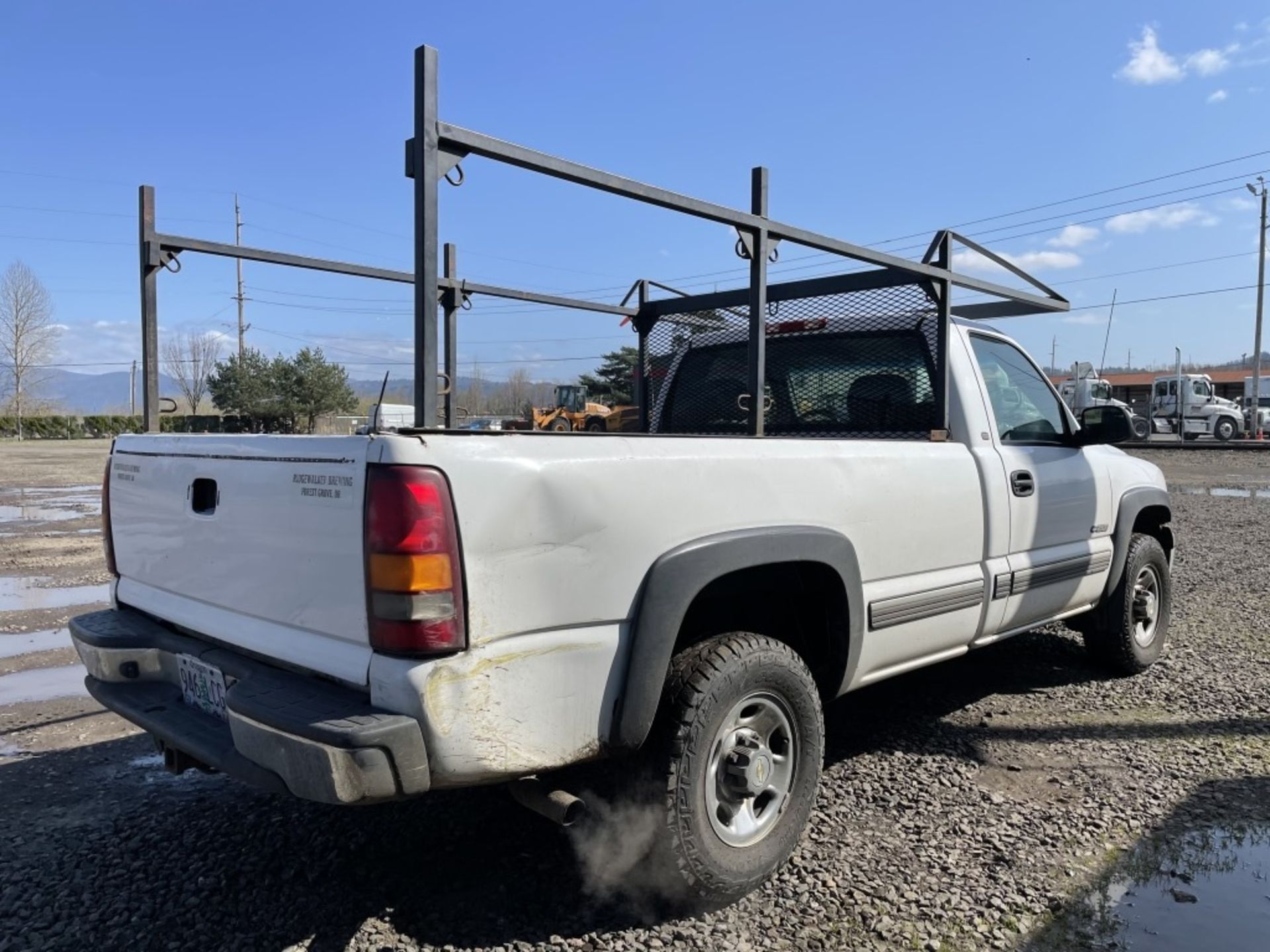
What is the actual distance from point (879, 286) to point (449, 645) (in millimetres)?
3003

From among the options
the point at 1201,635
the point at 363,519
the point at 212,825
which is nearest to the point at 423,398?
the point at 363,519

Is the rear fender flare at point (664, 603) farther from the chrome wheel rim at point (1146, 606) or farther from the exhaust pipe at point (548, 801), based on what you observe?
the chrome wheel rim at point (1146, 606)

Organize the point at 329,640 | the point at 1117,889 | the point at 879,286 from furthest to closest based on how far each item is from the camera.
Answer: the point at 879,286 < the point at 1117,889 < the point at 329,640

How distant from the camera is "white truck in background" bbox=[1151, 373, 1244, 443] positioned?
35.8 metres

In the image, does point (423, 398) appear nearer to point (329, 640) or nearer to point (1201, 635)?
point (329, 640)

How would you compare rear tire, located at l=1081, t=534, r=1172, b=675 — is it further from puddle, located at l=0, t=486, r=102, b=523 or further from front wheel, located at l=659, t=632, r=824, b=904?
puddle, located at l=0, t=486, r=102, b=523

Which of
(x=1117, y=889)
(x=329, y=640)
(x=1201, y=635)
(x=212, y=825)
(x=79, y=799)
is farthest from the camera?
(x=1201, y=635)

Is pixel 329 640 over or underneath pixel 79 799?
over

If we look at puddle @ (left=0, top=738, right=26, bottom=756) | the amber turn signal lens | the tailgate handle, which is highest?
the tailgate handle

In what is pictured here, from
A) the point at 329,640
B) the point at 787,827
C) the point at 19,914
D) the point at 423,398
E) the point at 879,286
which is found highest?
the point at 879,286

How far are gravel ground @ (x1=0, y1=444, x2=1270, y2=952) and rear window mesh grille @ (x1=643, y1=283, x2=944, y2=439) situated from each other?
156 centimetres

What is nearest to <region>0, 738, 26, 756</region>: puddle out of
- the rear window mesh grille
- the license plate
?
the license plate

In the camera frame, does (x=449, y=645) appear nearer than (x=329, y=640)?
Yes

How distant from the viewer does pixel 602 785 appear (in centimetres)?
271
